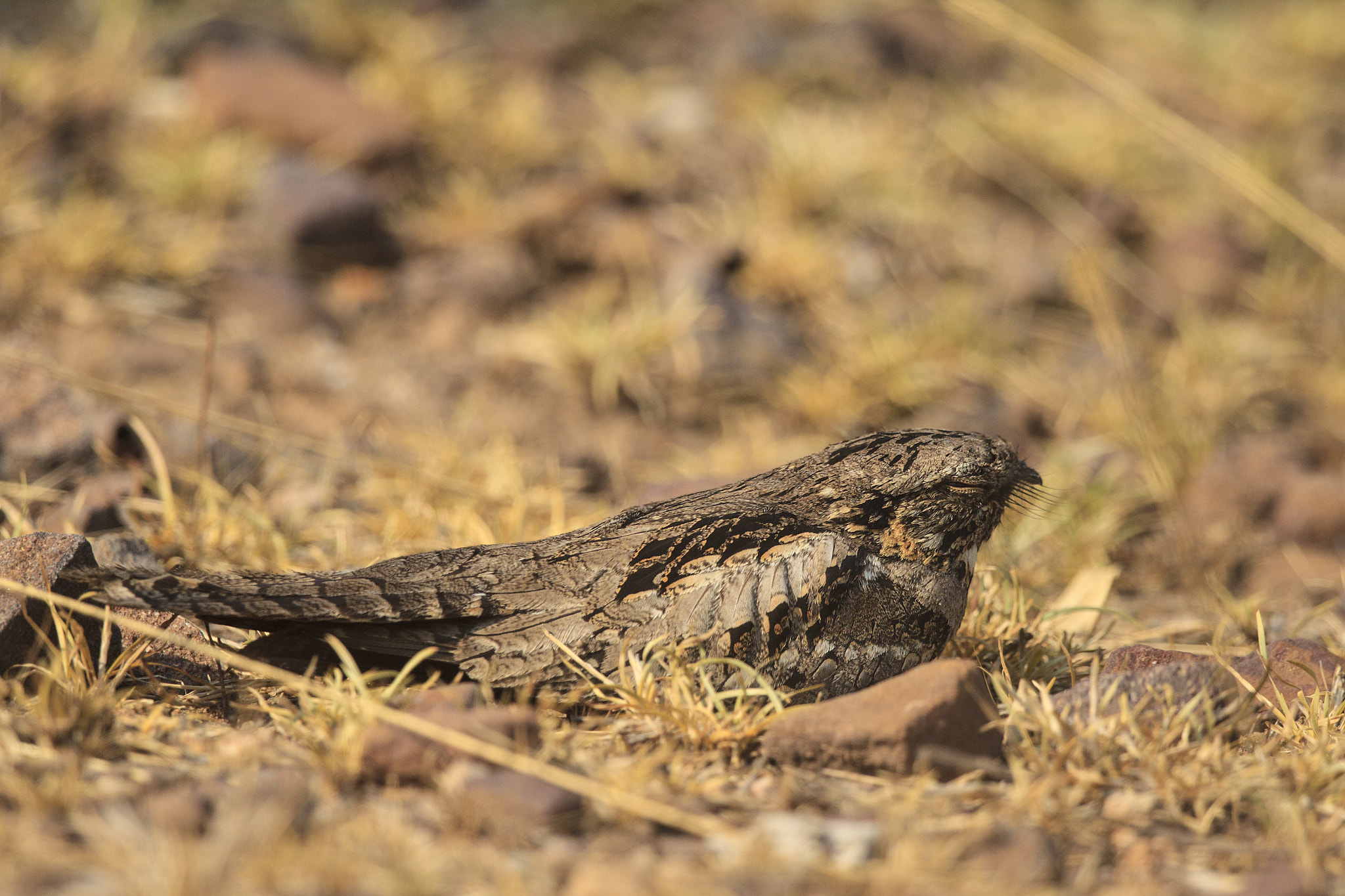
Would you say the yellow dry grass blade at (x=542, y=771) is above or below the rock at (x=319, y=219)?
below

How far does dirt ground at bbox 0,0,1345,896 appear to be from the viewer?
6.57 ft

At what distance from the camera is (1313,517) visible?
473cm

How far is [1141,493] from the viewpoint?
484cm

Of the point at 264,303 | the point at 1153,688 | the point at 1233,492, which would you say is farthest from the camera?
the point at 264,303

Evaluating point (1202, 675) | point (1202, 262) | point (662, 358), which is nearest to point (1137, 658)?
point (1202, 675)

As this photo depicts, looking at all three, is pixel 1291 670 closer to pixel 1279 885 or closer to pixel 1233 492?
pixel 1279 885

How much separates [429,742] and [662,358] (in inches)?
151

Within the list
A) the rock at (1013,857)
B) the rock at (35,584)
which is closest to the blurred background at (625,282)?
the rock at (35,584)

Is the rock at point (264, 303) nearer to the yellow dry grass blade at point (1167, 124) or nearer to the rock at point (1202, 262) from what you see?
the yellow dry grass blade at point (1167, 124)

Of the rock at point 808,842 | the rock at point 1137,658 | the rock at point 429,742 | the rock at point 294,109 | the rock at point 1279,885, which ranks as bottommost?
the rock at point 1137,658

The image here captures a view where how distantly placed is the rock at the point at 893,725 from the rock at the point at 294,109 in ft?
16.6

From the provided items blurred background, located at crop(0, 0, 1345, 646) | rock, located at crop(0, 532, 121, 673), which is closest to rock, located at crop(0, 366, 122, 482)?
blurred background, located at crop(0, 0, 1345, 646)

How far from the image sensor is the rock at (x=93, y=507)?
11.1 feet

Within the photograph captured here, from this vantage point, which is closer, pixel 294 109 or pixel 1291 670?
pixel 1291 670
